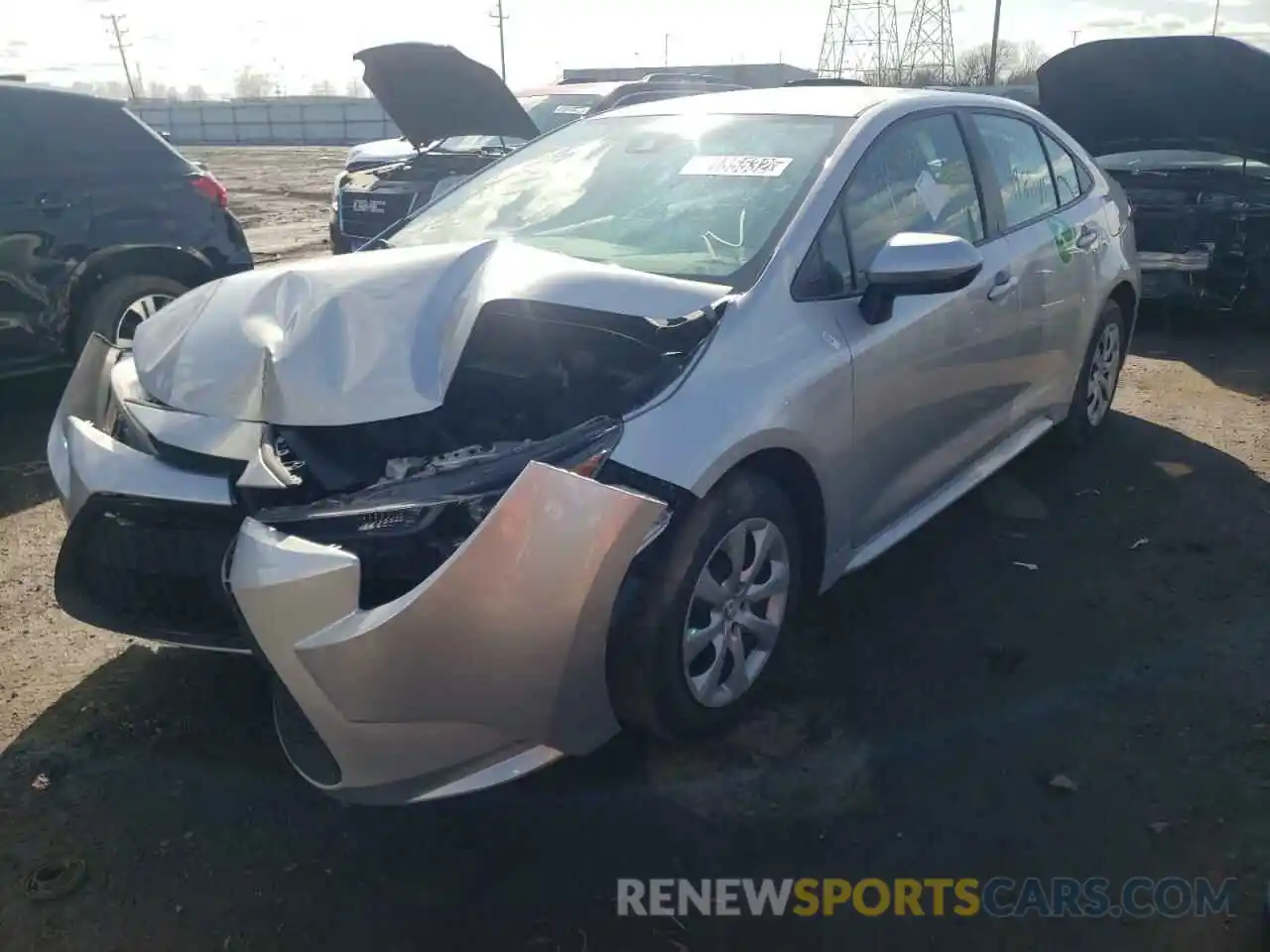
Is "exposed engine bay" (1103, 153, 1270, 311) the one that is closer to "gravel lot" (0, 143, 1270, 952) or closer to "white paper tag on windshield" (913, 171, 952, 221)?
"gravel lot" (0, 143, 1270, 952)

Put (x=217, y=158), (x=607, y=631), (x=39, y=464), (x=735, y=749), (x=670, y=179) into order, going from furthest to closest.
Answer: (x=217, y=158) < (x=39, y=464) < (x=670, y=179) < (x=735, y=749) < (x=607, y=631)

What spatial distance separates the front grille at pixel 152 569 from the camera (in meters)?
2.46

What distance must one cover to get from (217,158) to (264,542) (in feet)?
118

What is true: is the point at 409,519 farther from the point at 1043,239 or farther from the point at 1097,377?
the point at 1097,377

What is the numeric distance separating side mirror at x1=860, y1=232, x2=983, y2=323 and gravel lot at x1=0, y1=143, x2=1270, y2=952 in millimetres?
1123

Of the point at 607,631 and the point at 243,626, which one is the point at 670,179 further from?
the point at 243,626

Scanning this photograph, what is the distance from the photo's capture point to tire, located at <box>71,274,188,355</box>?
5297mm

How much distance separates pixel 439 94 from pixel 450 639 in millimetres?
6518

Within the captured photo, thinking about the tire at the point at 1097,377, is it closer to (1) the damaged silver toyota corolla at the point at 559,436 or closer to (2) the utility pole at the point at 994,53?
(1) the damaged silver toyota corolla at the point at 559,436

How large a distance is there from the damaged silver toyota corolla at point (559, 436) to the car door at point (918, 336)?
1cm

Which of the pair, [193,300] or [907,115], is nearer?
[193,300]

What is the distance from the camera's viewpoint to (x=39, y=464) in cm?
491

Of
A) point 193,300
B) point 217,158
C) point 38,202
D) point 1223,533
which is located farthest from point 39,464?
point 217,158

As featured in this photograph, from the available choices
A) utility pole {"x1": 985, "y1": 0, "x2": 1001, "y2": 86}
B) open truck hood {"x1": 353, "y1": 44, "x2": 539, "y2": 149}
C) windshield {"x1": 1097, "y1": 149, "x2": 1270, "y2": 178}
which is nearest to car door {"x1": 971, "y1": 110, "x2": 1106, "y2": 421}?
windshield {"x1": 1097, "y1": 149, "x2": 1270, "y2": 178}
